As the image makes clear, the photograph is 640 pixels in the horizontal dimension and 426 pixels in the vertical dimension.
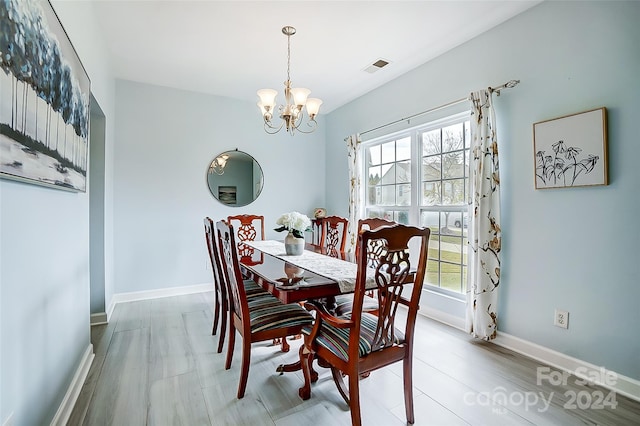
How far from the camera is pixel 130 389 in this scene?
6.24 ft

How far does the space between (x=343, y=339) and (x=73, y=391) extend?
1.60 m

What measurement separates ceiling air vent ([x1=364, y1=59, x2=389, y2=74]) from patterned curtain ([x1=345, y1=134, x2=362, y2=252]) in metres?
0.87

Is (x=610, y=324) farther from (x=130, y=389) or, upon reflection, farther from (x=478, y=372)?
(x=130, y=389)

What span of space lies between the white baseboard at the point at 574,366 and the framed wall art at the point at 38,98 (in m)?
3.14

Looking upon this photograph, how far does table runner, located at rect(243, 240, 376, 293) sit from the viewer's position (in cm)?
167

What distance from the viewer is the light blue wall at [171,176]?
3639 millimetres

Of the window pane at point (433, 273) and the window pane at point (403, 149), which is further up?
the window pane at point (403, 149)

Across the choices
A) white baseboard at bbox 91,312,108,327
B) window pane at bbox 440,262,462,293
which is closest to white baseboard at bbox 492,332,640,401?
window pane at bbox 440,262,462,293

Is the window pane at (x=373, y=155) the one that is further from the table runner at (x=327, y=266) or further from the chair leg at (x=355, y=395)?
the chair leg at (x=355, y=395)

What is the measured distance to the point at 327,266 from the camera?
2039mm

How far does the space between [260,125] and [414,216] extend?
2495 millimetres

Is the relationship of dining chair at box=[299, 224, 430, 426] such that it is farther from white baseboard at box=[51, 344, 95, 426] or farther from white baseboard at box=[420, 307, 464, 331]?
white baseboard at box=[420, 307, 464, 331]

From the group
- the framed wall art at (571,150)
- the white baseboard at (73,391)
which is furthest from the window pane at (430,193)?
the white baseboard at (73,391)

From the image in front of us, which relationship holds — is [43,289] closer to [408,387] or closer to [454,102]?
[408,387]
